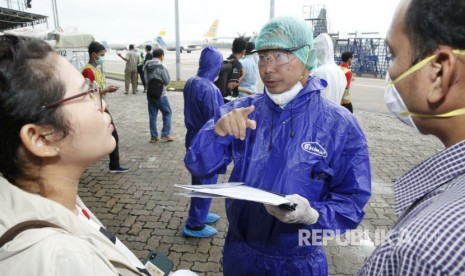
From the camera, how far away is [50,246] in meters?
0.85

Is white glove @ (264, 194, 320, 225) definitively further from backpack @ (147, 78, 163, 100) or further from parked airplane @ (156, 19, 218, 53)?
parked airplane @ (156, 19, 218, 53)

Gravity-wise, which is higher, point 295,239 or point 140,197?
point 295,239

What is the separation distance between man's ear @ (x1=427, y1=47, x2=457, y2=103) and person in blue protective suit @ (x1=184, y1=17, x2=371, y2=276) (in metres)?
0.88

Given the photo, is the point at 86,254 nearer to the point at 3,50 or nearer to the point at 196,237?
the point at 3,50

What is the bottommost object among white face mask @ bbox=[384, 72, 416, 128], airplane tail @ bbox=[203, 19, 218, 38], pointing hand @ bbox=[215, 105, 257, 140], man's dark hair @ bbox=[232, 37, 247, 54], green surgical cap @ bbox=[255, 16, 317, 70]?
pointing hand @ bbox=[215, 105, 257, 140]

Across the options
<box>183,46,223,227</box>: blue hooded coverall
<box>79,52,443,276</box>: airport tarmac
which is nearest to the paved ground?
<box>79,52,443,276</box>: airport tarmac

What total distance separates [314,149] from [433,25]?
973 millimetres

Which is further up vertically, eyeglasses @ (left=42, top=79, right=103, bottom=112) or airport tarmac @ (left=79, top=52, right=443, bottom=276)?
eyeglasses @ (left=42, top=79, right=103, bottom=112)

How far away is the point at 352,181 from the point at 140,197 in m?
3.77

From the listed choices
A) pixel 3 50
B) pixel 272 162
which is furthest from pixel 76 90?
pixel 272 162

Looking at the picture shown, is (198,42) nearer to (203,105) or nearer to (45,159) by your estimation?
(203,105)

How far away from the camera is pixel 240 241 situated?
194cm

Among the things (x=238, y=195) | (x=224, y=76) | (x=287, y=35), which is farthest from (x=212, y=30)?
(x=238, y=195)

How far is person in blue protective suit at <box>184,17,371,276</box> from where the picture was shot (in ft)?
5.80
